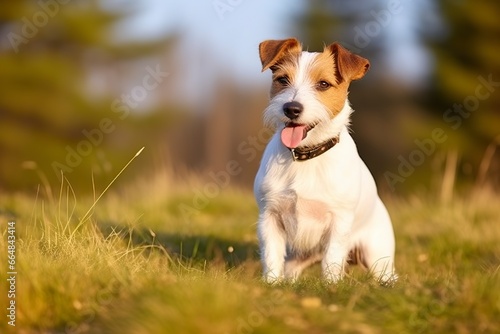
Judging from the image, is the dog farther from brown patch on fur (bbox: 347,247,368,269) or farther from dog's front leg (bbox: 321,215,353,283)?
brown patch on fur (bbox: 347,247,368,269)

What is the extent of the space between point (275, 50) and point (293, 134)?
2.20 ft

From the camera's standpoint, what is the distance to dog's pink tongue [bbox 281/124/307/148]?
15.2 ft

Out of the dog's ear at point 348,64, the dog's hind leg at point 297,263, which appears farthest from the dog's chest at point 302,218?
the dog's ear at point 348,64

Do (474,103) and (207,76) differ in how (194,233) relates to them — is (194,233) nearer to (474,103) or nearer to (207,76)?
(474,103)

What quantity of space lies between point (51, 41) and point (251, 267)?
1646 centimetres

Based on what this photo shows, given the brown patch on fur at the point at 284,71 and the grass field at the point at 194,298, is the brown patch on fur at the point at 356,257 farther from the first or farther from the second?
the brown patch on fur at the point at 284,71

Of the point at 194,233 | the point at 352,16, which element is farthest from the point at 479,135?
the point at 194,233

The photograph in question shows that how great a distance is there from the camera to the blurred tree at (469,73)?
19375 millimetres

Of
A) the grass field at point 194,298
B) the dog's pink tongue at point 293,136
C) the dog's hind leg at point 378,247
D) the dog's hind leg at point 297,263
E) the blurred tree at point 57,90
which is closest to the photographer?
the grass field at point 194,298

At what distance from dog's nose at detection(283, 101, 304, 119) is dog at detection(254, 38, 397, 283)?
19 mm

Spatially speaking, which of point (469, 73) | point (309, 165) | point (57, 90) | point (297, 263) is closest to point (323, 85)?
point (309, 165)

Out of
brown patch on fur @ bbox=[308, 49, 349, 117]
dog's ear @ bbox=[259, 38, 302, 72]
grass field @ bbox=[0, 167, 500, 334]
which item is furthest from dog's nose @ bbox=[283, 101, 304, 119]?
grass field @ bbox=[0, 167, 500, 334]

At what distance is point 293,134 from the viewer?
4637 mm

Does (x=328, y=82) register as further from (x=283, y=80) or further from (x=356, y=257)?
(x=356, y=257)
